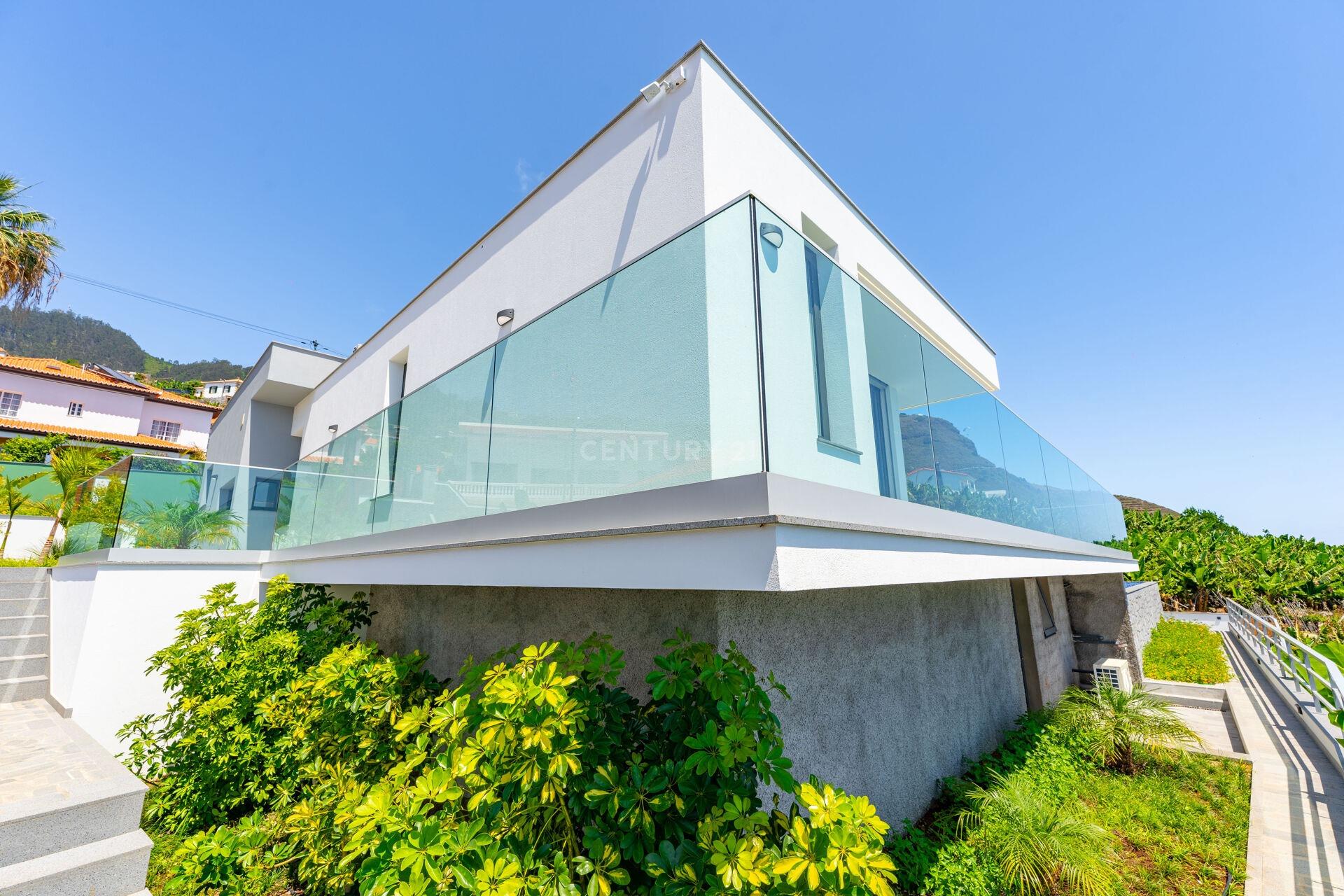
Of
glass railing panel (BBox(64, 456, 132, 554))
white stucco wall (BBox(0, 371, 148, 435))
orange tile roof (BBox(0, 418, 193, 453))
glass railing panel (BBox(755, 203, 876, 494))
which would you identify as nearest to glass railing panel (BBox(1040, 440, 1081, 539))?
glass railing panel (BBox(755, 203, 876, 494))

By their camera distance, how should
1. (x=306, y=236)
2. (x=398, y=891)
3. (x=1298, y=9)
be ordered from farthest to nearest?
(x=306, y=236) < (x=1298, y=9) < (x=398, y=891)

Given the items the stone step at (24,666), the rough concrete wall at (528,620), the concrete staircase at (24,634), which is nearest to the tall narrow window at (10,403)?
the concrete staircase at (24,634)

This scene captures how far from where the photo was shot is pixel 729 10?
7.48 metres

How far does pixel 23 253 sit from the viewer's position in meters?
12.2

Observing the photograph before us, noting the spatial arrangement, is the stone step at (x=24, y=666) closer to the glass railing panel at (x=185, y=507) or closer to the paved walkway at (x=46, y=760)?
the paved walkway at (x=46, y=760)

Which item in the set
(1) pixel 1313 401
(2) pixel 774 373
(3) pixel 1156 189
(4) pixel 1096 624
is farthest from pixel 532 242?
(1) pixel 1313 401

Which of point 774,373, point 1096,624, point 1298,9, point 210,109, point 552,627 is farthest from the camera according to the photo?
point 210,109

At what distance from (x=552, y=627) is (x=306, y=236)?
2565 centimetres

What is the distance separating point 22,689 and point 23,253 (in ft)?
36.7

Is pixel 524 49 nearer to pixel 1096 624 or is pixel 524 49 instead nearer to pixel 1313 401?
pixel 1096 624

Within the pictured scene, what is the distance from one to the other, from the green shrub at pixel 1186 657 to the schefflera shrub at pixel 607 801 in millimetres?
14536

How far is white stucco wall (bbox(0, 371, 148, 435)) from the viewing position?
98.4 feet

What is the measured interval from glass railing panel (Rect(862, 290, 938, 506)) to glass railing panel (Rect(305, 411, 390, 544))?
4.74 m

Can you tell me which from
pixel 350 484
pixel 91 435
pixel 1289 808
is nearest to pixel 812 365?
pixel 350 484
